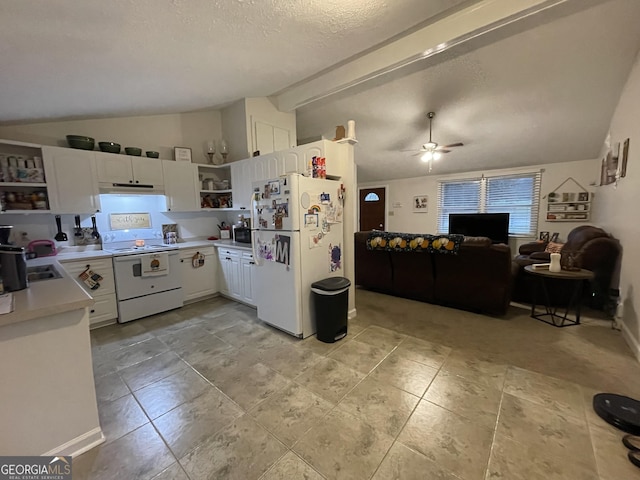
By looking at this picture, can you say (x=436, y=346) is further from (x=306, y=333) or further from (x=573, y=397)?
(x=306, y=333)

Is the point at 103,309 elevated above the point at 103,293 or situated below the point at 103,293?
below

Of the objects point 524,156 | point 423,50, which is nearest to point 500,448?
point 423,50

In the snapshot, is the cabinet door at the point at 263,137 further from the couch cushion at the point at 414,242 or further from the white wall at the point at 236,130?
the couch cushion at the point at 414,242

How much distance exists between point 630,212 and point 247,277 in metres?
4.53

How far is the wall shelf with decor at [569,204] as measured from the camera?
503 centimetres

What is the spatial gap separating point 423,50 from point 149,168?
3.71 meters

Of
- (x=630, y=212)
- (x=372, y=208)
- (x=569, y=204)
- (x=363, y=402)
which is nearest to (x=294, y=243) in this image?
(x=363, y=402)

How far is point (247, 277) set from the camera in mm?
3633

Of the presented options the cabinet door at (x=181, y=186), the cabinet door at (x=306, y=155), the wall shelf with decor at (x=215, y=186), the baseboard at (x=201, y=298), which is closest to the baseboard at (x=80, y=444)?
the baseboard at (x=201, y=298)

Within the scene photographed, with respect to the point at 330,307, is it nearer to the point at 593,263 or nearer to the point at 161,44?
the point at 161,44

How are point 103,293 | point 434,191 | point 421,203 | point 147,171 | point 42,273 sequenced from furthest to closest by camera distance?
point 421,203 → point 434,191 → point 147,171 → point 103,293 → point 42,273

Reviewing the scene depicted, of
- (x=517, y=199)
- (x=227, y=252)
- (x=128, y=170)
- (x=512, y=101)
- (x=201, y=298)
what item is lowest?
(x=201, y=298)

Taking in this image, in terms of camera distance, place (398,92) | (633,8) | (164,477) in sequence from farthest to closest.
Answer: (398,92) < (633,8) < (164,477)

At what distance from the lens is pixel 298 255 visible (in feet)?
8.73
